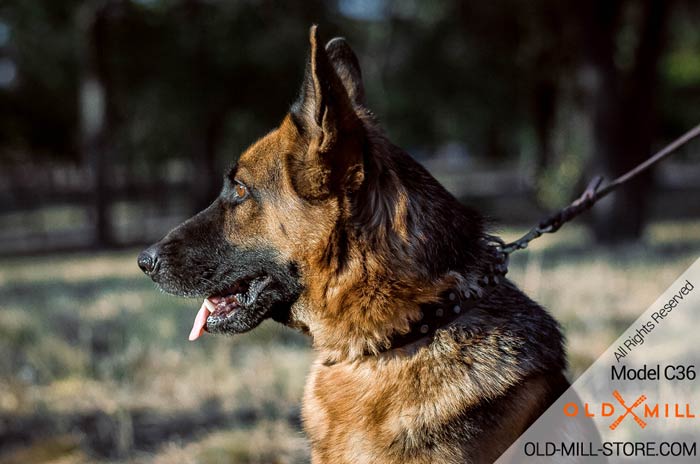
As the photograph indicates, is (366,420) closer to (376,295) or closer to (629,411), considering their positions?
(376,295)

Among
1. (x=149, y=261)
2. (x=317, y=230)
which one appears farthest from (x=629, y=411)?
(x=149, y=261)

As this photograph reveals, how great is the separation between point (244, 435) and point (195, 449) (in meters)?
0.29

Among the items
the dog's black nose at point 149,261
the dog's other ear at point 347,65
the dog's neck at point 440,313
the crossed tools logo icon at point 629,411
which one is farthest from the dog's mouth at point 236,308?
the crossed tools logo icon at point 629,411

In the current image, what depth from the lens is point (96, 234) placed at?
19.3 metres

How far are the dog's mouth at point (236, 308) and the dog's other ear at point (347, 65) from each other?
0.97 meters

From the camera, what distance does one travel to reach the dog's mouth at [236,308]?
2.91m

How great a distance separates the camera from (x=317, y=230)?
2764mm

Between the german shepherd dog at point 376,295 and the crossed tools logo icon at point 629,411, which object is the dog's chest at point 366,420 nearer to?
the german shepherd dog at point 376,295

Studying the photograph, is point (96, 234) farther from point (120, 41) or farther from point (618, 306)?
point (618, 306)

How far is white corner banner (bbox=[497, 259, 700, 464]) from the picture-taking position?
2453 mm

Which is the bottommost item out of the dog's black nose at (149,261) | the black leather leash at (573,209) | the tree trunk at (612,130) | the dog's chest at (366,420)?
the dog's chest at (366,420)

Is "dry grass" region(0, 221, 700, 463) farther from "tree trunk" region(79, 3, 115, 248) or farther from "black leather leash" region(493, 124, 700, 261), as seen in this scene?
"tree trunk" region(79, 3, 115, 248)

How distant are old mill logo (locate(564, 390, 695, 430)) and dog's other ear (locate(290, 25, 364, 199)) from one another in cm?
211

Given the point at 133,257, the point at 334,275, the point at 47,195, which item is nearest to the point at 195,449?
the point at 334,275
